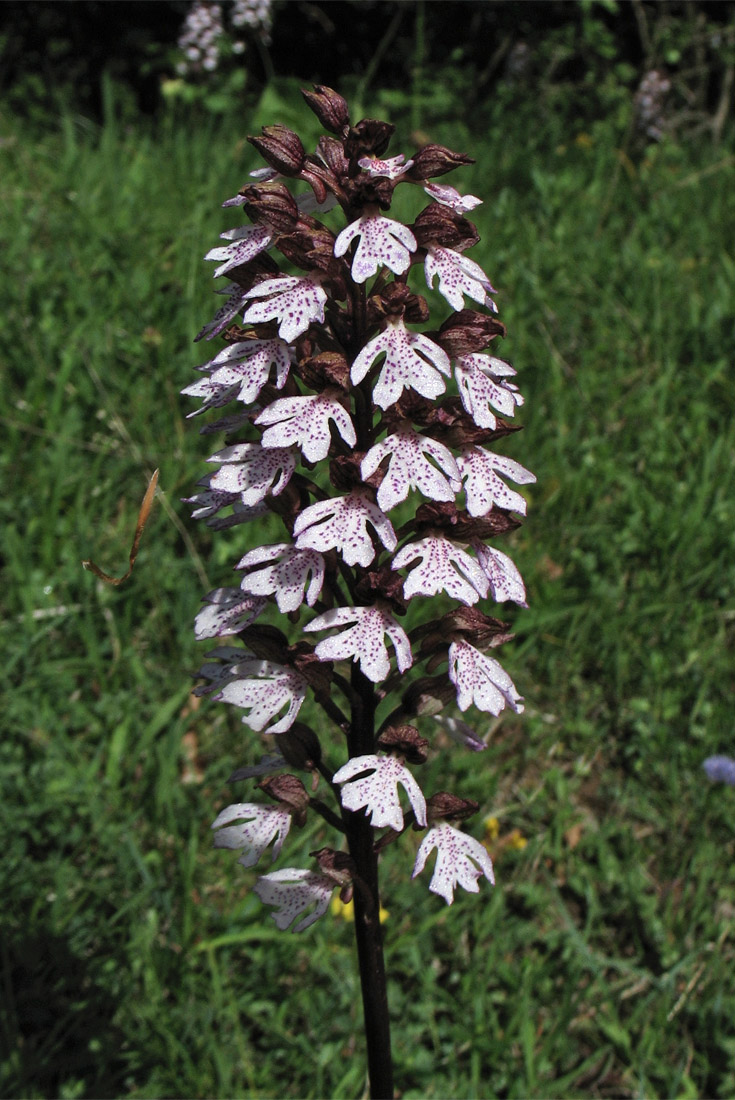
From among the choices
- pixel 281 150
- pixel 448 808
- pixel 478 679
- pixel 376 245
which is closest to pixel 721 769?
pixel 448 808

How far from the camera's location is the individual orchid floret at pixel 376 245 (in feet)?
4.60

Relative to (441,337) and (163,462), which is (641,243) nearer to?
(163,462)

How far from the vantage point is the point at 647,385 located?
4.10 meters

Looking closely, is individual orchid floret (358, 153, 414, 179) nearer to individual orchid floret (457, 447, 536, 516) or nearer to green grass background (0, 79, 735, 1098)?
individual orchid floret (457, 447, 536, 516)

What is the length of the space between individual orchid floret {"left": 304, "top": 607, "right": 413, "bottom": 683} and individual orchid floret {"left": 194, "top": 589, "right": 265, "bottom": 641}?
150 millimetres

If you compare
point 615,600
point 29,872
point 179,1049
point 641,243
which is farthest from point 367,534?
point 641,243

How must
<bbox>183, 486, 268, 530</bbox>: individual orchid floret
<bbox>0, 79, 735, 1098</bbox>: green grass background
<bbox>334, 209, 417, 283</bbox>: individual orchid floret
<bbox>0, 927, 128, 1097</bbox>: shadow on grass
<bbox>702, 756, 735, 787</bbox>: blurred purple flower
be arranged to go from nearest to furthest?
<bbox>334, 209, 417, 283</bbox>: individual orchid floret
<bbox>183, 486, 268, 530</bbox>: individual orchid floret
<bbox>0, 927, 128, 1097</bbox>: shadow on grass
<bbox>0, 79, 735, 1098</bbox>: green grass background
<bbox>702, 756, 735, 787</bbox>: blurred purple flower

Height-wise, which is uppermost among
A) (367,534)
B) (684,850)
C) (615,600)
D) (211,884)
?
(367,534)

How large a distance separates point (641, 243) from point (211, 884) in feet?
13.0

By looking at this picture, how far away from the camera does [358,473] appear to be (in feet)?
A: 4.85

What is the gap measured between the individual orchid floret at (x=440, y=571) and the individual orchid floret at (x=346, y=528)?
2.2 inches

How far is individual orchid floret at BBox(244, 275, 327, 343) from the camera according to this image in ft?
4.67

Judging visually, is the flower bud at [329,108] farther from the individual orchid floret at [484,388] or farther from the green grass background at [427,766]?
the green grass background at [427,766]

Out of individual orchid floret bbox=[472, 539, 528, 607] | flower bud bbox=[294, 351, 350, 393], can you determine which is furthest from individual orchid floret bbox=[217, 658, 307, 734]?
flower bud bbox=[294, 351, 350, 393]
